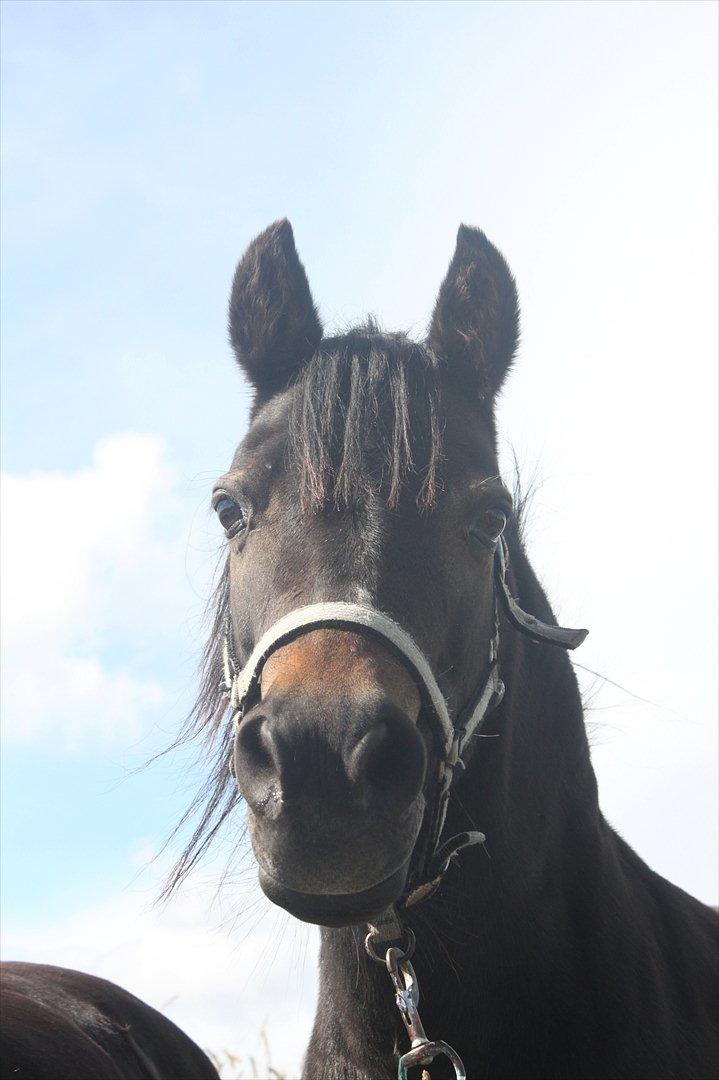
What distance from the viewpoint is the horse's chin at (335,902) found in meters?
2.10

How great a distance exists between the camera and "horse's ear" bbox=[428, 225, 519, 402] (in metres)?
3.60

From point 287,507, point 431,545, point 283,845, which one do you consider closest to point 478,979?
point 283,845

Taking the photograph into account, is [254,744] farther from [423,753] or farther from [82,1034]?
[82,1034]

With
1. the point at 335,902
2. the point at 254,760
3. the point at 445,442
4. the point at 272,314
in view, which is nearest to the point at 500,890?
the point at 335,902

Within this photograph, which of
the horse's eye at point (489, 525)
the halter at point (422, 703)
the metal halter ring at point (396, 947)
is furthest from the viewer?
the horse's eye at point (489, 525)

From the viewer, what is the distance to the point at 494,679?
3.00 metres

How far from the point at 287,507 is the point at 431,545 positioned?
459mm

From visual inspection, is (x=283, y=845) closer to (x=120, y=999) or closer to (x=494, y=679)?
(x=494, y=679)

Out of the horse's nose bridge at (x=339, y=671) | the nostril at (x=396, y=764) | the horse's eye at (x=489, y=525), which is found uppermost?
the horse's eye at (x=489, y=525)

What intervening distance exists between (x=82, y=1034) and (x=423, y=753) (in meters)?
3.73

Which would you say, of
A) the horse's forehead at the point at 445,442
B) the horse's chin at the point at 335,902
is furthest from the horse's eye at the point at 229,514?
the horse's chin at the point at 335,902

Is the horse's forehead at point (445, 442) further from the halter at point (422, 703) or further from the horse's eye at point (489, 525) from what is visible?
the halter at point (422, 703)

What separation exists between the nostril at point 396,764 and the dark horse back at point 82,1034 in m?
2.96

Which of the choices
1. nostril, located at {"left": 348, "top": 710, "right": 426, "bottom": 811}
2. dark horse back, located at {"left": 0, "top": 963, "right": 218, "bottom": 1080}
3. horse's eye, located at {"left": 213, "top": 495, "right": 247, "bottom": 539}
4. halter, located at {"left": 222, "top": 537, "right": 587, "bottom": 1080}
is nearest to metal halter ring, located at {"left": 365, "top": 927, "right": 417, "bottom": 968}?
halter, located at {"left": 222, "top": 537, "right": 587, "bottom": 1080}
